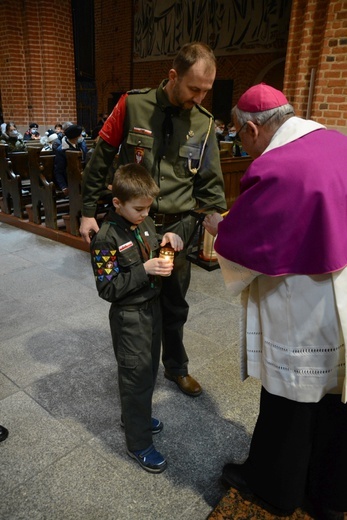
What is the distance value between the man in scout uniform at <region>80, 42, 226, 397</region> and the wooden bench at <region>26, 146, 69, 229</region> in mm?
3609

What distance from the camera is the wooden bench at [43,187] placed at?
595 cm

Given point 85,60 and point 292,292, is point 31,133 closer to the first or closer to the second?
point 85,60

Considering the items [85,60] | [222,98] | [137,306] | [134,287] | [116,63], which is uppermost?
[85,60]

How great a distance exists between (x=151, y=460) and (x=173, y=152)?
1.65m

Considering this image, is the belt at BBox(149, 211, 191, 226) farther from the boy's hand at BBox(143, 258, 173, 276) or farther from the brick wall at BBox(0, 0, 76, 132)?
the brick wall at BBox(0, 0, 76, 132)

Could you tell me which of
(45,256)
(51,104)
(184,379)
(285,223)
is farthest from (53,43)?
(285,223)

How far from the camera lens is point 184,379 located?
2.71 metres

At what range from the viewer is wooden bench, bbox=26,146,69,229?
595 centimetres

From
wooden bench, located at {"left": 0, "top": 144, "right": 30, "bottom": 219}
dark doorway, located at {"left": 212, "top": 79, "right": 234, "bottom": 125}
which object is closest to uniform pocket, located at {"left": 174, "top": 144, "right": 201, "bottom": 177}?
wooden bench, located at {"left": 0, "top": 144, "right": 30, "bottom": 219}

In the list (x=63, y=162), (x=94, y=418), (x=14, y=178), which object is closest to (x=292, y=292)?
(x=94, y=418)

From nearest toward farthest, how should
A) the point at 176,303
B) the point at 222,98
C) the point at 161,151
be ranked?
the point at 161,151 → the point at 176,303 → the point at 222,98

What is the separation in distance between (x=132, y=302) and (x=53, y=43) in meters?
10.1

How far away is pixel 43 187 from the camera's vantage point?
604 cm

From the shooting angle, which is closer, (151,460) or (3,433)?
(151,460)
